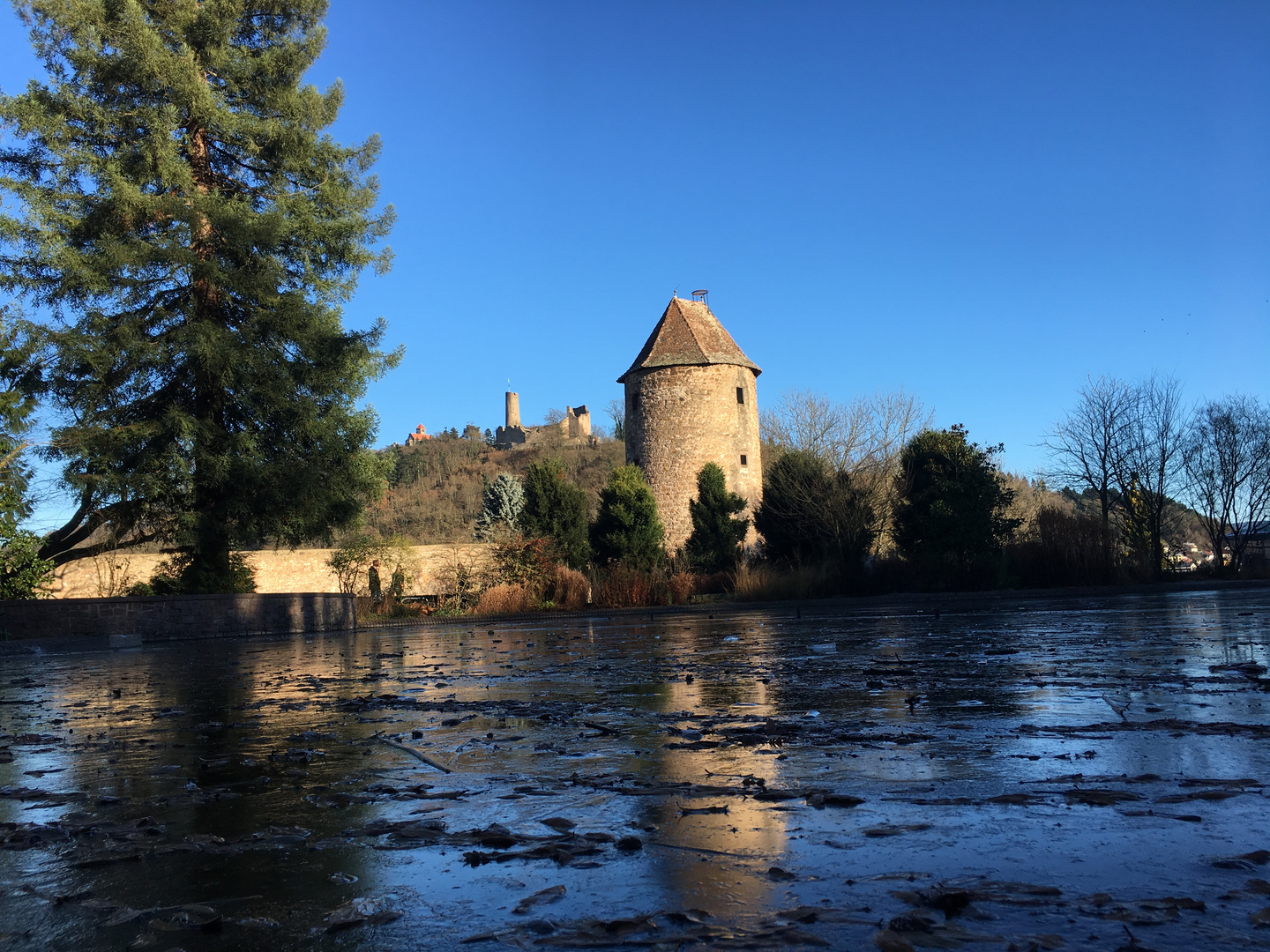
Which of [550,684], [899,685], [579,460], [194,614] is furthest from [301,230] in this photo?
[579,460]

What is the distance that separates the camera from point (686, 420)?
135ft

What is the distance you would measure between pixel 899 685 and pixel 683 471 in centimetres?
3533

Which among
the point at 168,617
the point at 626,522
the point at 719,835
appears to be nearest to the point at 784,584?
the point at 626,522

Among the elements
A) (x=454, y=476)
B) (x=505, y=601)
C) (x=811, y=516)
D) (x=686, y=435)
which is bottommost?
(x=505, y=601)

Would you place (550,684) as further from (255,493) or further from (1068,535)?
(1068,535)

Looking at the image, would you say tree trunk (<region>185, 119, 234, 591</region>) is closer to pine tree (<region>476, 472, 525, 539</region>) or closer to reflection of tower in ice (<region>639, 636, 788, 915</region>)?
reflection of tower in ice (<region>639, 636, 788, 915</region>)

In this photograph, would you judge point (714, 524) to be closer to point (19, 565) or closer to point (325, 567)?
point (325, 567)

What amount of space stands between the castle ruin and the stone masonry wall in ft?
207

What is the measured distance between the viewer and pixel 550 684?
6422 mm

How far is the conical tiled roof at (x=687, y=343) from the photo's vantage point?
41688 mm

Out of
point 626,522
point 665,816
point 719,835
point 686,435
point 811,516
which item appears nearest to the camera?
point 719,835

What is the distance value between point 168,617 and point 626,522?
19406 mm

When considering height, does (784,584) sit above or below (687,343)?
below

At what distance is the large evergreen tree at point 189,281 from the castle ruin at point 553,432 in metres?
82.7
